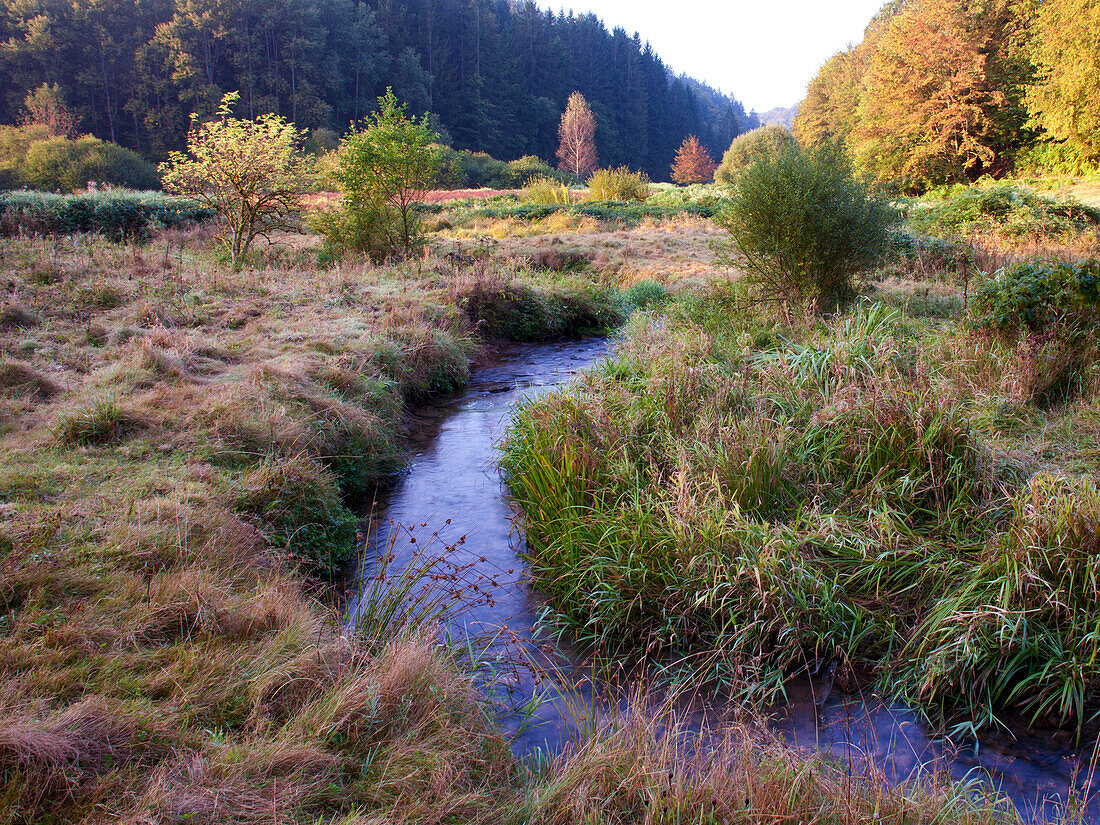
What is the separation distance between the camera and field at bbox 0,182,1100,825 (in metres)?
2.29

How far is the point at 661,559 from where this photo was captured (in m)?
4.01

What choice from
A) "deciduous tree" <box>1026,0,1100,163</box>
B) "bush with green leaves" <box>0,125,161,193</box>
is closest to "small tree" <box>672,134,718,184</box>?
"deciduous tree" <box>1026,0,1100,163</box>

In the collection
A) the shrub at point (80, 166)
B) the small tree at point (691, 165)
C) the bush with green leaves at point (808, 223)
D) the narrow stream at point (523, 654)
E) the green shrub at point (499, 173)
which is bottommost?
the narrow stream at point (523, 654)

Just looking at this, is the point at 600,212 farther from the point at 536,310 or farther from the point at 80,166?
the point at 80,166

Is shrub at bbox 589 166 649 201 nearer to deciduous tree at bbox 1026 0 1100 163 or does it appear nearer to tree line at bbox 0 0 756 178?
deciduous tree at bbox 1026 0 1100 163

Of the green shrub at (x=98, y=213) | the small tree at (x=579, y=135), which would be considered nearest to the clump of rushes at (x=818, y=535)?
the green shrub at (x=98, y=213)

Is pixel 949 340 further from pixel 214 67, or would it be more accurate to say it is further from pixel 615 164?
pixel 615 164

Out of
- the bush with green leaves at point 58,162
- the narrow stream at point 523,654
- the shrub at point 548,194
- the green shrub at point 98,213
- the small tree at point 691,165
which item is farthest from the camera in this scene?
the small tree at point 691,165

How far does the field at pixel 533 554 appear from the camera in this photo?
229cm

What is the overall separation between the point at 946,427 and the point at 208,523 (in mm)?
4914

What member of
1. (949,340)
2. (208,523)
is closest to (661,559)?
(208,523)

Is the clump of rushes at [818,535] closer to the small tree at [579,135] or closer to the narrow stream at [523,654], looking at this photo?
the narrow stream at [523,654]

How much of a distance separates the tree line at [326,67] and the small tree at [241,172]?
36.0 metres

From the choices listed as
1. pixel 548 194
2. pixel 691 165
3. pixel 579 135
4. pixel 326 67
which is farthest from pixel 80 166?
pixel 691 165
